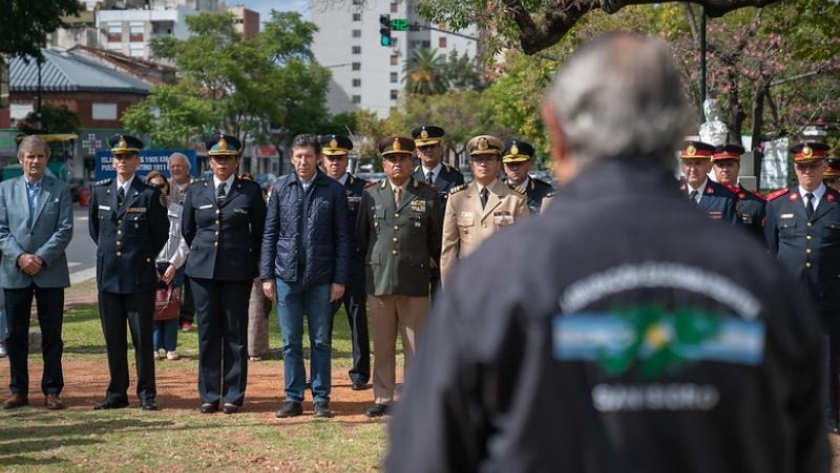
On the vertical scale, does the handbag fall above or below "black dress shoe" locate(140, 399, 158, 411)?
above

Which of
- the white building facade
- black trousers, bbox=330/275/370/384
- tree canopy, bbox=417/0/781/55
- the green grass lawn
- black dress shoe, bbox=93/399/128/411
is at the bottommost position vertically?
the green grass lawn

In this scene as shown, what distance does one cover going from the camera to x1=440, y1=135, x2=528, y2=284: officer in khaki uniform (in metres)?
9.65

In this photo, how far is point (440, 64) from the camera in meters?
142

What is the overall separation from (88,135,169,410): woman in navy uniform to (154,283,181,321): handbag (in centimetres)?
219

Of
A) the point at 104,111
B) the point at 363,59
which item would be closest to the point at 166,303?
the point at 104,111

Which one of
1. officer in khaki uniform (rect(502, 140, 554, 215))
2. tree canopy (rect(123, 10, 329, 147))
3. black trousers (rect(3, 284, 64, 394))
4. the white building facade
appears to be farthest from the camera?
the white building facade

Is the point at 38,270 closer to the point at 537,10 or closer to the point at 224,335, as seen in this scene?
the point at 224,335

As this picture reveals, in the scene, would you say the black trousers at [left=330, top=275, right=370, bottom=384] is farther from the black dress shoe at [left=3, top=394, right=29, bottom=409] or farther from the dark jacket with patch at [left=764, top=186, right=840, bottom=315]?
the dark jacket with patch at [left=764, top=186, right=840, bottom=315]

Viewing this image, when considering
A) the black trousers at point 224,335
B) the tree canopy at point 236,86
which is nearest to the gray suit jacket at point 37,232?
the black trousers at point 224,335

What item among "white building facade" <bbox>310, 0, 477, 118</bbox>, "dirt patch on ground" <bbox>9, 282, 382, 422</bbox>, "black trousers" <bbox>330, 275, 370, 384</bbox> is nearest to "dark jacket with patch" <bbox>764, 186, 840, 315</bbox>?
"dirt patch on ground" <bbox>9, 282, 382, 422</bbox>

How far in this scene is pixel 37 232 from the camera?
10133mm

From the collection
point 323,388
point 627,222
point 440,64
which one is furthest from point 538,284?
point 440,64

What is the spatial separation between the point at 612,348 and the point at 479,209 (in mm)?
7357

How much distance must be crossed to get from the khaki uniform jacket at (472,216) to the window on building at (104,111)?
3189 inches
